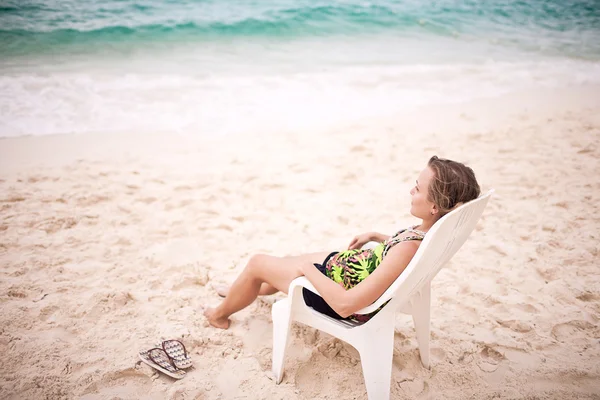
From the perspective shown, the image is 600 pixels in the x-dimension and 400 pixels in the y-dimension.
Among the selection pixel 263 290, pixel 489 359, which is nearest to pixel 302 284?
pixel 263 290

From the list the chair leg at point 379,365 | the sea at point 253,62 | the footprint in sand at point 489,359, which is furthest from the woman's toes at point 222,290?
the sea at point 253,62

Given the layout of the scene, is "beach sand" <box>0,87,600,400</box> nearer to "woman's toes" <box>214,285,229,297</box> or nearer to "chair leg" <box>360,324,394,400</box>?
"woman's toes" <box>214,285,229,297</box>

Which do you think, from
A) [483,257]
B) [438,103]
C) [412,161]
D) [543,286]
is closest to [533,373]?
[543,286]

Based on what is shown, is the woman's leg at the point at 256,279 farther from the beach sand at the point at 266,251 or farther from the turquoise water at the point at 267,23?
the turquoise water at the point at 267,23

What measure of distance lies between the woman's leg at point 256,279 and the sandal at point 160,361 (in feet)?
1.22

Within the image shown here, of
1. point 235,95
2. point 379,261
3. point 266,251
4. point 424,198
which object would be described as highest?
point 424,198

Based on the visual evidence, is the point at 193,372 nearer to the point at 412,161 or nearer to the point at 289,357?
the point at 289,357

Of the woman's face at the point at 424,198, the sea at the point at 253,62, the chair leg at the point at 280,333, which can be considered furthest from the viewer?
the sea at the point at 253,62

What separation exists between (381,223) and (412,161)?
1.38 m

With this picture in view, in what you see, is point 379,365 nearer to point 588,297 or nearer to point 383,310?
point 383,310

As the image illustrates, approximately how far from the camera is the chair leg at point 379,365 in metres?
1.96

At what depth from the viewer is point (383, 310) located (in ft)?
6.33

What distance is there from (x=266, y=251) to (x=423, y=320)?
1.47m

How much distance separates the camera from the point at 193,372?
7.50 ft
